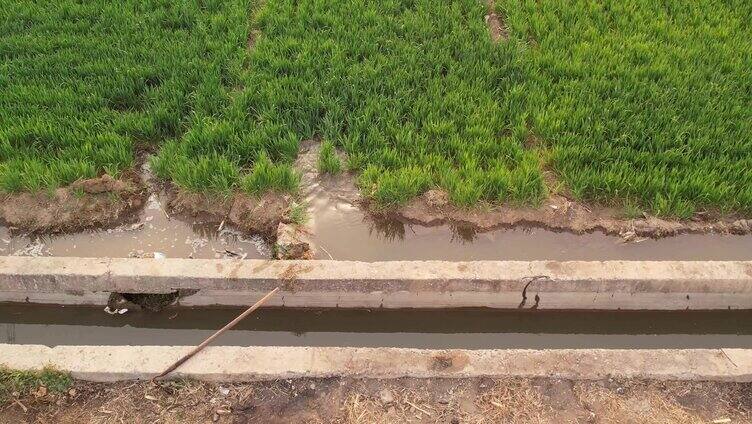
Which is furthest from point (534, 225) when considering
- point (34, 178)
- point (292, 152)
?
point (34, 178)

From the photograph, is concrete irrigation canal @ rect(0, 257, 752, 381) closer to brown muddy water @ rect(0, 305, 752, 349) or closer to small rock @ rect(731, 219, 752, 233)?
brown muddy water @ rect(0, 305, 752, 349)

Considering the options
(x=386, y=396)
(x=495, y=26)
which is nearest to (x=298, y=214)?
(x=386, y=396)

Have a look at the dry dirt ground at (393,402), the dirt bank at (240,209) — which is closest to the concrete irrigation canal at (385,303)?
the dry dirt ground at (393,402)

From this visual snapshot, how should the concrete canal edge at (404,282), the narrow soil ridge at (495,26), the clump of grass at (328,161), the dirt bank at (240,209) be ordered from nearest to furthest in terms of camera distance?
the concrete canal edge at (404,282)
the dirt bank at (240,209)
the clump of grass at (328,161)
the narrow soil ridge at (495,26)

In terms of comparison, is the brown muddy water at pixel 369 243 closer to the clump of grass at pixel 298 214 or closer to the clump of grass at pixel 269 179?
the clump of grass at pixel 298 214

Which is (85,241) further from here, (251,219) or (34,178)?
(251,219)

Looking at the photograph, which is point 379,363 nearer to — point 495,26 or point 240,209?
point 240,209

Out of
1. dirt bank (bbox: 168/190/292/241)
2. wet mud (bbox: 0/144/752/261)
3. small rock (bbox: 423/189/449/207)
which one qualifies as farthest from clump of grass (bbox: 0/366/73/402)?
small rock (bbox: 423/189/449/207)

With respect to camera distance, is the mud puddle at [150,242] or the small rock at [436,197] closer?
the mud puddle at [150,242]
